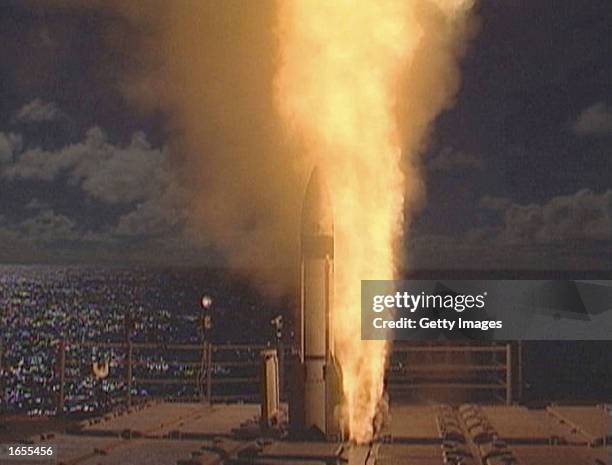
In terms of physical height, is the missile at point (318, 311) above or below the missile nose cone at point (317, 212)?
below

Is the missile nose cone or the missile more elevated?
the missile nose cone

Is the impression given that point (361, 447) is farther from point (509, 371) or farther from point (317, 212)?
point (509, 371)

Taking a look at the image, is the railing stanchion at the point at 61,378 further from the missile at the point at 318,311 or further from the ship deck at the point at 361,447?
the missile at the point at 318,311

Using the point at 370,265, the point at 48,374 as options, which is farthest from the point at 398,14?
the point at 48,374

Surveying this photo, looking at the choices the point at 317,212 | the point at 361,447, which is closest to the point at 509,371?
the point at 361,447

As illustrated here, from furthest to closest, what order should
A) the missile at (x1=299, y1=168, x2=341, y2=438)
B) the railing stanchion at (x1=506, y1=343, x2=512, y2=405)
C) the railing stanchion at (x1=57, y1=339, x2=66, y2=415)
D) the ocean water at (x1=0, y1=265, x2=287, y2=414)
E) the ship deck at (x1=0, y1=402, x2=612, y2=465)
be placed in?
the ocean water at (x1=0, y1=265, x2=287, y2=414) → the railing stanchion at (x1=506, y1=343, x2=512, y2=405) → the railing stanchion at (x1=57, y1=339, x2=66, y2=415) → the missile at (x1=299, y1=168, x2=341, y2=438) → the ship deck at (x1=0, y1=402, x2=612, y2=465)

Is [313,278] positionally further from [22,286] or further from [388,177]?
[22,286]

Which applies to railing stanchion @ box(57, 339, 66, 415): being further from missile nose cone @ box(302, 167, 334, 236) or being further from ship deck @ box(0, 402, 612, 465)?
missile nose cone @ box(302, 167, 334, 236)

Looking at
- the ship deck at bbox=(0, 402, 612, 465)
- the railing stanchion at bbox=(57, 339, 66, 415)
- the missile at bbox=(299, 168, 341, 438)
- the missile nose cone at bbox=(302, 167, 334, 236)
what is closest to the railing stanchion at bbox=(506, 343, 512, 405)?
the ship deck at bbox=(0, 402, 612, 465)

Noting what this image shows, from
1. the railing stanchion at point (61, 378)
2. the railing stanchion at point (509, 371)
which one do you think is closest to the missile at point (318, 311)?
the railing stanchion at point (61, 378)
